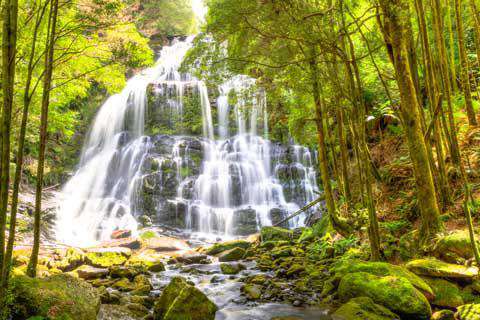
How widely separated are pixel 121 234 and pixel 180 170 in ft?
18.0

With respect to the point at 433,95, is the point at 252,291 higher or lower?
lower

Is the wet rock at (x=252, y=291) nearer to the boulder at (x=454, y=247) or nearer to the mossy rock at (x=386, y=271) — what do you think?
the mossy rock at (x=386, y=271)

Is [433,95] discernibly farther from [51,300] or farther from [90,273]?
[90,273]

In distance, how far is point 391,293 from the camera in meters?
4.13

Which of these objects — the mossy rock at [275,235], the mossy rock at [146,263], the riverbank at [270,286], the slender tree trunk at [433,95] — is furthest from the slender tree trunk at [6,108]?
the mossy rock at [275,235]

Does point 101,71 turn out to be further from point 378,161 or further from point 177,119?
point 177,119

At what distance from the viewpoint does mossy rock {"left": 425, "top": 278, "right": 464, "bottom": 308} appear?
3.99m

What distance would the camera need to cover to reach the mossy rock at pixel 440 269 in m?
4.14

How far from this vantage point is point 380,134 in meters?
10.1

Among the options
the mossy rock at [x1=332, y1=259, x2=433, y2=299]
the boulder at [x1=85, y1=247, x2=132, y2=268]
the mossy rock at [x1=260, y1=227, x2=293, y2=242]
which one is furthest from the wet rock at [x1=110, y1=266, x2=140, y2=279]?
the mossy rock at [x1=260, y1=227, x2=293, y2=242]

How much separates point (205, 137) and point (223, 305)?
15.5 m

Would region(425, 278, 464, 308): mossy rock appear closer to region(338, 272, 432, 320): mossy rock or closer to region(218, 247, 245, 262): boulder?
region(338, 272, 432, 320): mossy rock

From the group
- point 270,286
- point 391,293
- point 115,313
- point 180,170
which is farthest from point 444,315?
point 180,170

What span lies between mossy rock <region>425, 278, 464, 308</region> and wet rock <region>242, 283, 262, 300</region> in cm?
286
